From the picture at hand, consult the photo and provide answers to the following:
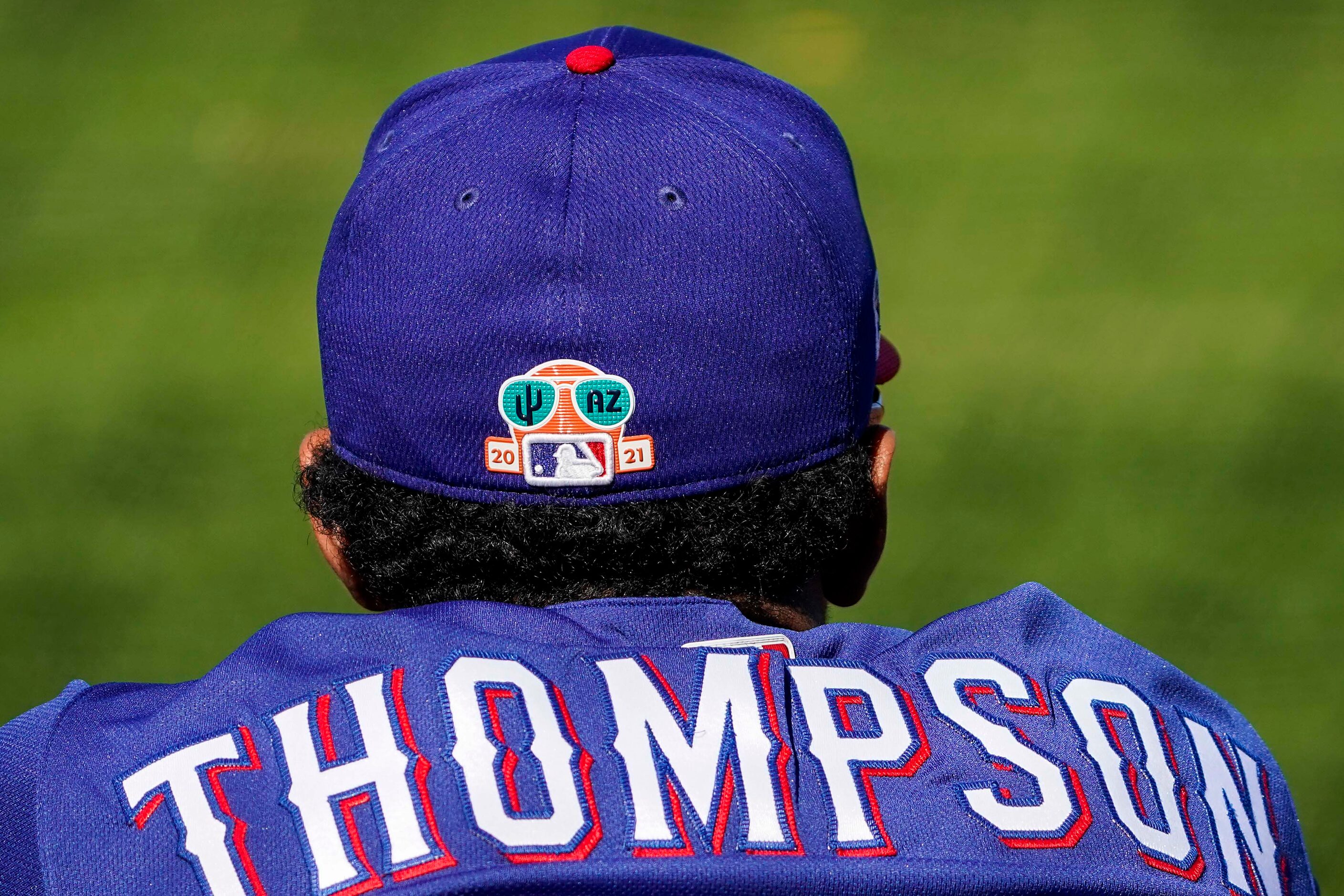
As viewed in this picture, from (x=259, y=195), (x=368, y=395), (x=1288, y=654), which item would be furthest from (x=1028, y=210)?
(x=368, y=395)

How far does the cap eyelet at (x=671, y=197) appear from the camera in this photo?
145 cm

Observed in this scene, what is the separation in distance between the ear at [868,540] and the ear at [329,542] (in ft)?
1.50

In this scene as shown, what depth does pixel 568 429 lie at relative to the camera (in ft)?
4.70

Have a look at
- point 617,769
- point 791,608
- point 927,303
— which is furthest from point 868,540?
point 927,303

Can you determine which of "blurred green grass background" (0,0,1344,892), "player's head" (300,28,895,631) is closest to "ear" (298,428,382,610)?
"player's head" (300,28,895,631)

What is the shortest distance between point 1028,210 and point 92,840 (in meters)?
4.39

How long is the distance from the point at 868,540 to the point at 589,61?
21.1 inches

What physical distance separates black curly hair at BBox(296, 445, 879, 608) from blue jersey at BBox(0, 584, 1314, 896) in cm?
7

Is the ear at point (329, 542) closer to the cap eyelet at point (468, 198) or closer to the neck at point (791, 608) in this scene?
the cap eyelet at point (468, 198)

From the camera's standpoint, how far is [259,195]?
17.5 feet

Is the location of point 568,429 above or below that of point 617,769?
above

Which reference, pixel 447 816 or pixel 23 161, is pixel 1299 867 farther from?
pixel 23 161

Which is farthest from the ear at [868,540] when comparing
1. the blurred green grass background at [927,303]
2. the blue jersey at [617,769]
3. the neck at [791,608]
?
the blurred green grass background at [927,303]

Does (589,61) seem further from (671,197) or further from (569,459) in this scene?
(569,459)
